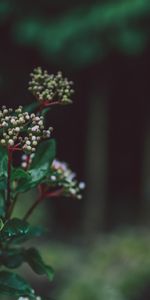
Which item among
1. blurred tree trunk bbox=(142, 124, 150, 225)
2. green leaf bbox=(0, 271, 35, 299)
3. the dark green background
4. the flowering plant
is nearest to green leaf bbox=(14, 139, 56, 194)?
the flowering plant

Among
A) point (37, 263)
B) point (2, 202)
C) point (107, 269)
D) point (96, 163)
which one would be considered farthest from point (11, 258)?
point (96, 163)

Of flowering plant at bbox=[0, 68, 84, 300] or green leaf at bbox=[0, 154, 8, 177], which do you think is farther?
green leaf at bbox=[0, 154, 8, 177]

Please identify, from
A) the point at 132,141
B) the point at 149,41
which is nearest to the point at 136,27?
the point at 149,41

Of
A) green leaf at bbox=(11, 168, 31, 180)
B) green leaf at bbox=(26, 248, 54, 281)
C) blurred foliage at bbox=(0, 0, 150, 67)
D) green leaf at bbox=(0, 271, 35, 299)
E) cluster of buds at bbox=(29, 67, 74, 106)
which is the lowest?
green leaf at bbox=(0, 271, 35, 299)

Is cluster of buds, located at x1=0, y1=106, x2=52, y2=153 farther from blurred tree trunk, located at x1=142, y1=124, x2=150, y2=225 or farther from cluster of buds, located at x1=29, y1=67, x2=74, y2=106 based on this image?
blurred tree trunk, located at x1=142, y1=124, x2=150, y2=225

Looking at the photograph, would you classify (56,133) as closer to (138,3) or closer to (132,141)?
(132,141)

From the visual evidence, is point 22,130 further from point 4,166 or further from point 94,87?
point 94,87
